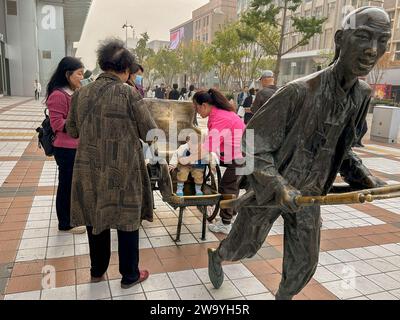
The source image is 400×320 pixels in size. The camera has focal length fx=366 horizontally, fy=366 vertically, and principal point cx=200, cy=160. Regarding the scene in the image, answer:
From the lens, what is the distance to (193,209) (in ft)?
15.9

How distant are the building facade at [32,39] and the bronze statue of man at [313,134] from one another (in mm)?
25204

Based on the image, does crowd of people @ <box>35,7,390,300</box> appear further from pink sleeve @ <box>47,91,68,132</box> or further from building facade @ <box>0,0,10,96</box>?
building facade @ <box>0,0,10,96</box>

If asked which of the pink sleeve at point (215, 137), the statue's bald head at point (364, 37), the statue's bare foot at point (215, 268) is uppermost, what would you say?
the statue's bald head at point (364, 37)

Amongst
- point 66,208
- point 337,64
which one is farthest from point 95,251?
point 337,64

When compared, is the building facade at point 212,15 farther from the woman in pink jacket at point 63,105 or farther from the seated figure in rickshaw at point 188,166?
the woman in pink jacket at point 63,105

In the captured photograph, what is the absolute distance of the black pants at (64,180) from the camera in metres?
3.67

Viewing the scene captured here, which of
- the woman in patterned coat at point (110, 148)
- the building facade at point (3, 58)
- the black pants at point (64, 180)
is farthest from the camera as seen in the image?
the building facade at point (3, 58)

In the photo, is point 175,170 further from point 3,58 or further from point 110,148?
point 3,58

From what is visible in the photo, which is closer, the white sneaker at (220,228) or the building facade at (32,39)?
the white sneaker at (220,228)

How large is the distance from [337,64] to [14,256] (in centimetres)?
312

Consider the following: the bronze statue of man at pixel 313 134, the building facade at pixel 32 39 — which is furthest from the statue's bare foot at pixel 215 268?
the building facade at pixel 32 39

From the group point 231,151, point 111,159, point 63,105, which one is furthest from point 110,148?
point 231,151

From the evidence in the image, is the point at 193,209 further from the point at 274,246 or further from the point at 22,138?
the point at 22,138

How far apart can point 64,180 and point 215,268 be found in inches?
74.9
